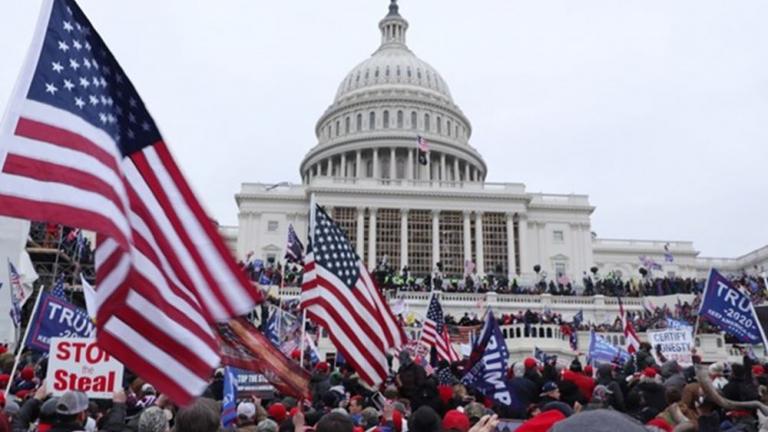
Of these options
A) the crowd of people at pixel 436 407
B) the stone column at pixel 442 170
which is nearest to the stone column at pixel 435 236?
the stone column at pixel 442 170

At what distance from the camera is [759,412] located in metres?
6.11

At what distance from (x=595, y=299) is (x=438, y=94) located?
52474mm

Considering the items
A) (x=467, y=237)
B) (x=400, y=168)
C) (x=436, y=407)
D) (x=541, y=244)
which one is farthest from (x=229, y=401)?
(x=400, y=168)

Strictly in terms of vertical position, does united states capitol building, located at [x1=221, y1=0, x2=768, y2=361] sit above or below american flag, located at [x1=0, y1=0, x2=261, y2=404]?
above

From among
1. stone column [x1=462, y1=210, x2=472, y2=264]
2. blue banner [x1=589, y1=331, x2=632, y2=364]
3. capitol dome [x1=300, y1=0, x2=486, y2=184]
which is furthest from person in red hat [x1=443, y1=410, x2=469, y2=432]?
capitol dome [x1=300, y1=0, x2=486, y2=184]

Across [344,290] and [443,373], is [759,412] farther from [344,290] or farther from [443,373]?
[443,373]

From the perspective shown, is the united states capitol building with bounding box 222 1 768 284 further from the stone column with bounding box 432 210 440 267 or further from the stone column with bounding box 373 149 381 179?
the stone column with bounding box 373 149 381 179

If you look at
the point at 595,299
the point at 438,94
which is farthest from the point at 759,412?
the point at 438,94

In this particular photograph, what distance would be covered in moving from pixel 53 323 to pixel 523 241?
57.1 metres

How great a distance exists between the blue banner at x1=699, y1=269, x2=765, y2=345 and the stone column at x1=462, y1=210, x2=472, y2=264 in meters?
49.7

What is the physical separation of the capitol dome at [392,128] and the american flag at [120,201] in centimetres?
7332

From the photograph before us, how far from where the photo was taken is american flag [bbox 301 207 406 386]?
10172 mm

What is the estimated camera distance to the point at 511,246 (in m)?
64.9

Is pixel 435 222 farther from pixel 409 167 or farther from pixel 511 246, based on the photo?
pixel 409 167
